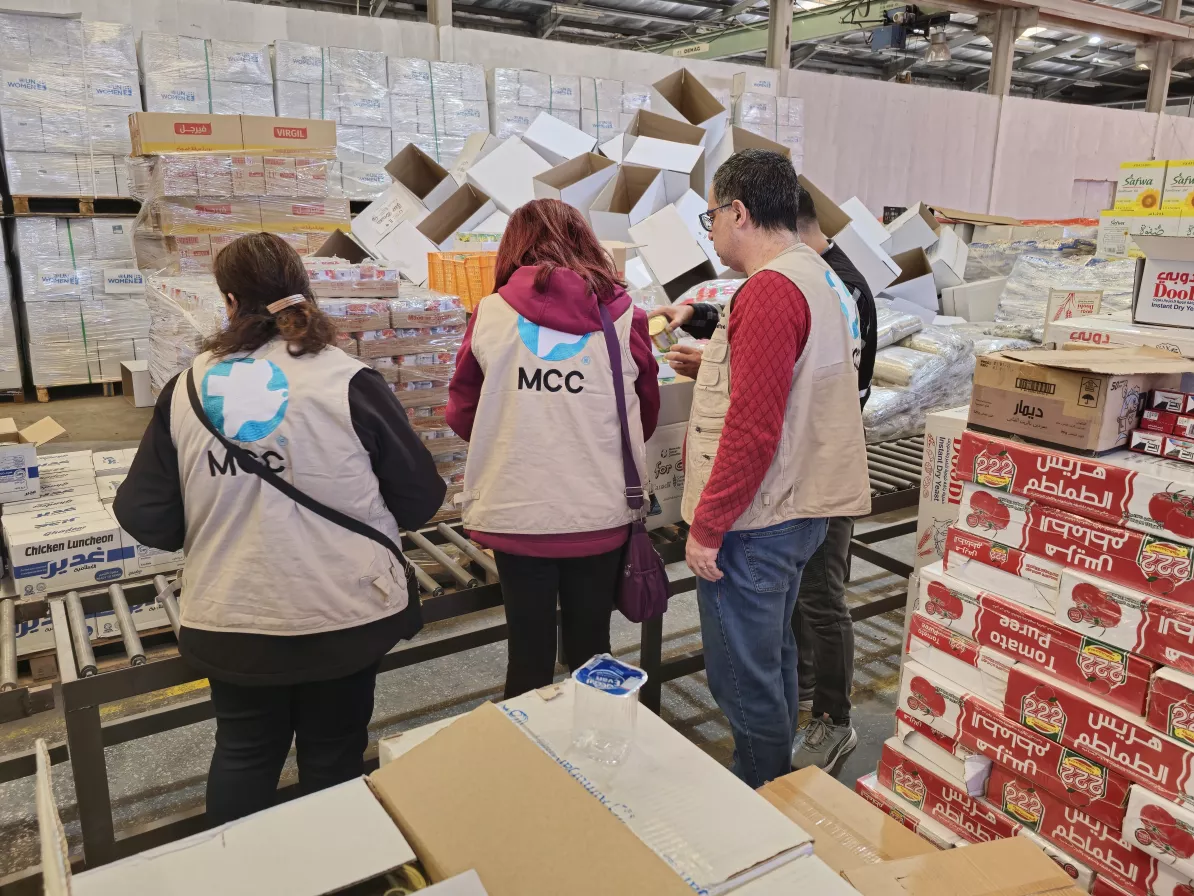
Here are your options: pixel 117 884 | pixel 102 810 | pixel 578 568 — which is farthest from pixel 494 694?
pixel 117 884

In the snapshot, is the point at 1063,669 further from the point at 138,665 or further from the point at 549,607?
the point at 138,665

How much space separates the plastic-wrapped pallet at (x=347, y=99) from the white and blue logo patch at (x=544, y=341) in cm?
544

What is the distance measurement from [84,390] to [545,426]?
6.86m

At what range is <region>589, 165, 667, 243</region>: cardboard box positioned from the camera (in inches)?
203

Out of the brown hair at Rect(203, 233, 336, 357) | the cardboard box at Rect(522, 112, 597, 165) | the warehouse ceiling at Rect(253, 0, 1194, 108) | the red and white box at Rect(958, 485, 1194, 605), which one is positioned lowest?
the red and white box at Rect(958, 485, 1194, 605)

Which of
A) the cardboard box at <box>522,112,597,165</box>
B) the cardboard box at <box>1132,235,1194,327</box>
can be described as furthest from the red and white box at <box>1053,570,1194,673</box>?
the cardboard box at <box>522,112,597,165</box>

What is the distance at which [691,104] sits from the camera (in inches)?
255

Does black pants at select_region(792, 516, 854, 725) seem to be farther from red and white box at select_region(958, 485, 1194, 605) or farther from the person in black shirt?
red and white box at select_region(958, 485, 1194, 605)

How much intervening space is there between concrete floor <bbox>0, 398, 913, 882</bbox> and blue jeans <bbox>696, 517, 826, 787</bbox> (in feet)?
Answer: 2.11

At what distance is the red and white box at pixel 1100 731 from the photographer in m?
1.70

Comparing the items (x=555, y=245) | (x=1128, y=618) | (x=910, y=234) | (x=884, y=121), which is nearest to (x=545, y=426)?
(x=555, y=245)

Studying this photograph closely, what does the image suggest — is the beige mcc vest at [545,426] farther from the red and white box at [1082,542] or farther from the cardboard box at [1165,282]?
the cardboard box at [1165,282]

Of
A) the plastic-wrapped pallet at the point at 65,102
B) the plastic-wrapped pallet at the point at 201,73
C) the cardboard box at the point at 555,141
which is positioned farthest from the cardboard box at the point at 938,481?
the plastic-wrapped pallet at the point at 65,102

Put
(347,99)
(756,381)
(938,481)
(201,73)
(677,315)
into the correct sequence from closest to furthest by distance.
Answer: (756,381) → (677,315) → (938,481) → (201,73) → (347,99)
